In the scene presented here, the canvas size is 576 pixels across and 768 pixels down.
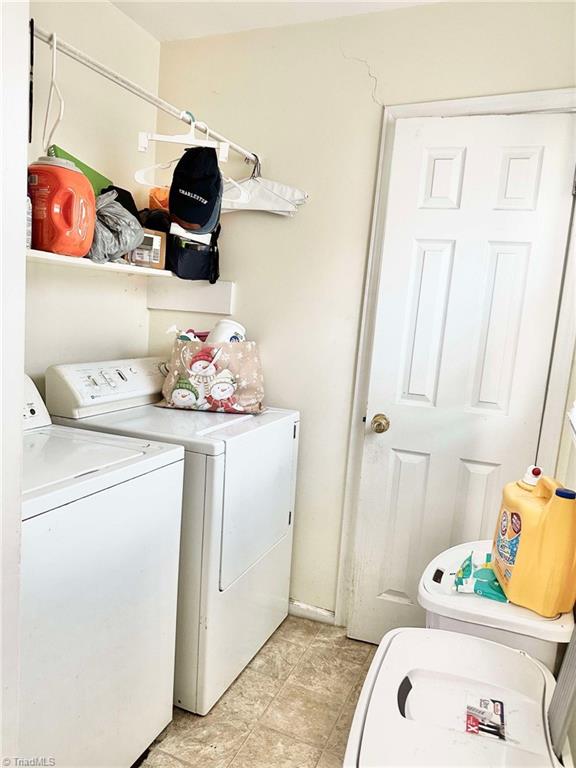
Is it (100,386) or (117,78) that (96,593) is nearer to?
(100,386)

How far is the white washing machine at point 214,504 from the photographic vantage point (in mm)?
1724

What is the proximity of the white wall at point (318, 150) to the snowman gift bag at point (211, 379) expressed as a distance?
0.27 meters

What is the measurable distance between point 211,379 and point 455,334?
0.98m

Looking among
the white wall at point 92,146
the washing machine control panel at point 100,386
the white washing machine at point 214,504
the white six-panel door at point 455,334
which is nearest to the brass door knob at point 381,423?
the white six-panel door at point 455,334

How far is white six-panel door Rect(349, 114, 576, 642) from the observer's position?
1.95 meters

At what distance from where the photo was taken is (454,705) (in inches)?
44.0

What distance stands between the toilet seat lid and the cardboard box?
159cm

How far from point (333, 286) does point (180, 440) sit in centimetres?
99

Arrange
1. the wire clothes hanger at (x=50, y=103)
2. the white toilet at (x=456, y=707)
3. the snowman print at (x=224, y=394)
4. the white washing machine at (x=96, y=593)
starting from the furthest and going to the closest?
1. the snowman print at (x=224, y=394)
2. the wire clothes hanger at (x=50, y=103)
3. the white washing machine at (x=96, y=593)
4. the white toilet at (x=456, y=707)

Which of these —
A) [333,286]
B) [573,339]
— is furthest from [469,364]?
[333,286]

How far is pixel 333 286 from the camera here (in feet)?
7.50

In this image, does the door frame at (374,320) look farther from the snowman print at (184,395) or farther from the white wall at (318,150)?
the snowman print at (184,395)

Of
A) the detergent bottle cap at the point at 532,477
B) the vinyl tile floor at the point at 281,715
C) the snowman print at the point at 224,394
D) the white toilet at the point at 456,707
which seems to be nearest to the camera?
the white toilet at the point at 456,707

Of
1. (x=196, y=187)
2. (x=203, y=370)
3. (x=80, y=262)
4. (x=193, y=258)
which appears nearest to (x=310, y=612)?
(x=203, y=370)
